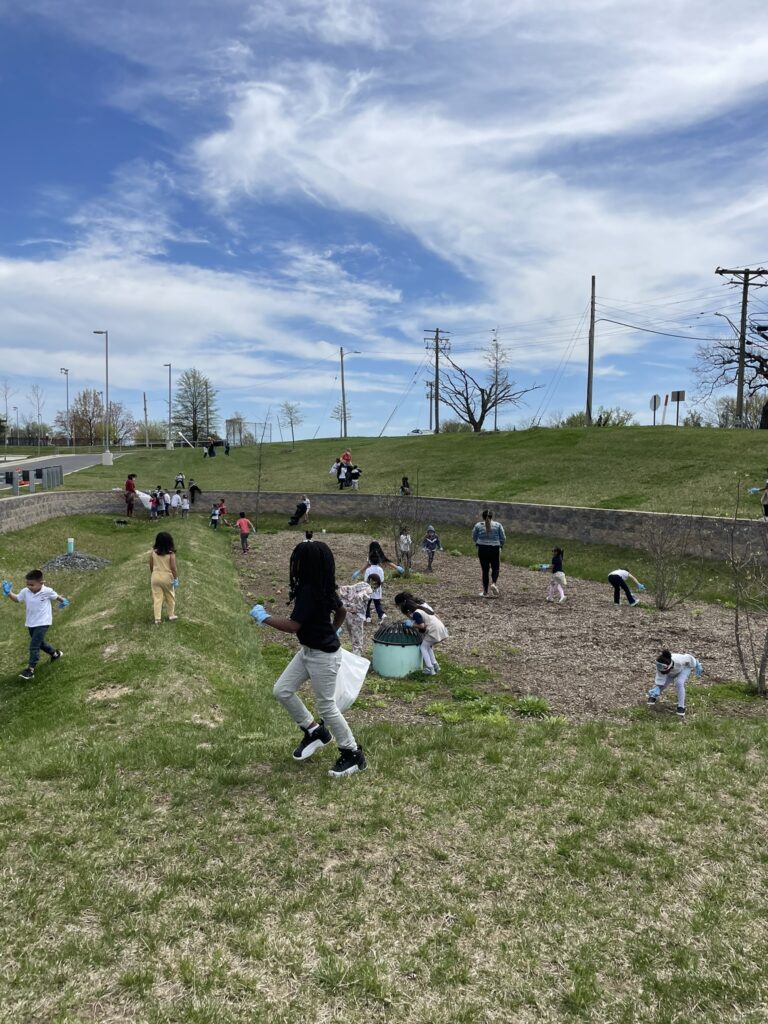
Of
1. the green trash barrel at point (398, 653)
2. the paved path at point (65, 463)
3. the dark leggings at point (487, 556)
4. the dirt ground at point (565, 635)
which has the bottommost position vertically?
the dirt ground at point (565, 635)

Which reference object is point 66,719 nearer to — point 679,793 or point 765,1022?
point 679,793

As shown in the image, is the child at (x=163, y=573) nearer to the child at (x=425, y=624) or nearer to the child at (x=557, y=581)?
the child at (x=425, y=624)

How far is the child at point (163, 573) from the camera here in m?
11.3

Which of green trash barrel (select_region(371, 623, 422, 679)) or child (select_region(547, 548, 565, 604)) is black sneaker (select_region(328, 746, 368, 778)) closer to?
green trash barrel (select_region(371, 623, 422, 679))

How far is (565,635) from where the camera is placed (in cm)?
1295

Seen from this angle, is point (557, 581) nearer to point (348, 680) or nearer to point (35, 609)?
point (348, 680)

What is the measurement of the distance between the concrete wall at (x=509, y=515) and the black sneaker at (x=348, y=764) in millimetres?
10990

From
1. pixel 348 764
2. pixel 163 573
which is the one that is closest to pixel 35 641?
pixel 163 573

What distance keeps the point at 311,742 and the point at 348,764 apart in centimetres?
49

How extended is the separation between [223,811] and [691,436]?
39430mm

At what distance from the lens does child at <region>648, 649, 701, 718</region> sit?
848 centimetres

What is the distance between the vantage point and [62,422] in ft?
344

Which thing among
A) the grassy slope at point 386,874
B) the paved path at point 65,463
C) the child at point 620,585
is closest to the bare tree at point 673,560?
the child at point 620,585

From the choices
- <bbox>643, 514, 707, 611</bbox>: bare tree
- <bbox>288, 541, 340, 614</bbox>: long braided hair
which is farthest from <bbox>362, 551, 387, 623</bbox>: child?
<bbox>288, 541, 340, 614</bbox>: long braided hair
